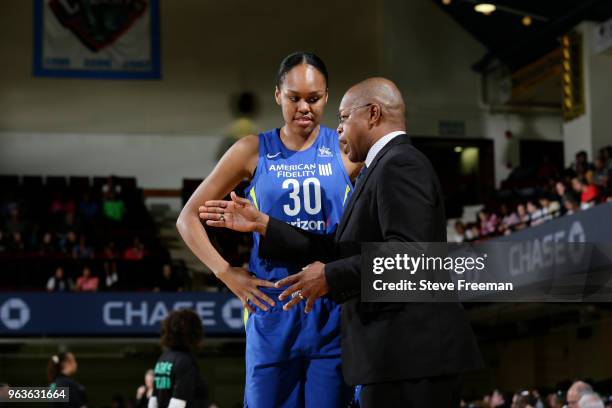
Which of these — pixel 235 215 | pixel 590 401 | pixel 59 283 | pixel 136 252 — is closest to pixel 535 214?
pixel 590 401

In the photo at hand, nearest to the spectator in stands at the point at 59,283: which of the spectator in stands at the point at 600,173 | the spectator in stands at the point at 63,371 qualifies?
the spectator in stands at the point at 600,173

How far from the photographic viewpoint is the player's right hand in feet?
9.91

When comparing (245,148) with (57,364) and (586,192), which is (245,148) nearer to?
(57,364)

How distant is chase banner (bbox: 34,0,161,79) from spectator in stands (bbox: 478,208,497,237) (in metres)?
7.62

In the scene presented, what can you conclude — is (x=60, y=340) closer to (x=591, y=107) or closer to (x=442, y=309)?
(x=591, y=107)

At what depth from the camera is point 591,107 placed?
1727 centimetres

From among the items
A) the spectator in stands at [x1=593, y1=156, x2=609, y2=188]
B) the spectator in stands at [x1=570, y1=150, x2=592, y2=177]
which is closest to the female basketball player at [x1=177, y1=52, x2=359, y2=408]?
the spectator in stands at [x1=593, y1=156, x2=609, y2=188]

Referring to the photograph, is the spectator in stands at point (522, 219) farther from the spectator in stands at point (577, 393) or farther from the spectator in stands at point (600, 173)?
the spectator in stands at point (577, 393)

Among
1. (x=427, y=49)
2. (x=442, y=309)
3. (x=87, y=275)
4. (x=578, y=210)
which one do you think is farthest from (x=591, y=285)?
(x=427, y=49)

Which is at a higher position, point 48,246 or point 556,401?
point 48,246

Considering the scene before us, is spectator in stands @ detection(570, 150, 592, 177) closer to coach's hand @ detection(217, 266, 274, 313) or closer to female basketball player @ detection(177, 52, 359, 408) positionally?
female basketball player @ detection(177, 52, 359, 408)

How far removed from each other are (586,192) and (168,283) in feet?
20.8

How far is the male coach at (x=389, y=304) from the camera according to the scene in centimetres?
264

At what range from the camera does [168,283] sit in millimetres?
14617
